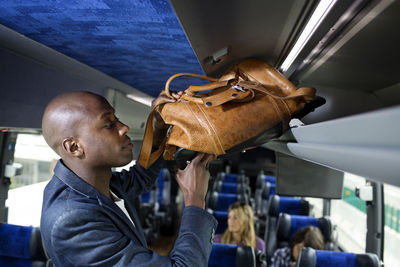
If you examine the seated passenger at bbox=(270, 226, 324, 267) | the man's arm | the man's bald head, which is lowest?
the seated passenger at bbox=(270, 226, 324, 267)

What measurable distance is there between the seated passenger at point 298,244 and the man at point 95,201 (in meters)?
2.41

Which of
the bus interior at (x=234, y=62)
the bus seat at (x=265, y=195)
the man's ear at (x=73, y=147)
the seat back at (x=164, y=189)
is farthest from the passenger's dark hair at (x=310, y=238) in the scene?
the seat back at (x=164, y=189)

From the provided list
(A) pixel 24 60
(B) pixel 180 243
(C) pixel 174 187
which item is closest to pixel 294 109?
(B) pixel 180 243

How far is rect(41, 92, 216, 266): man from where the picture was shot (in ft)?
3.16

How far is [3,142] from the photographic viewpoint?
8.08ft

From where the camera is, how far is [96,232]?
97 cm

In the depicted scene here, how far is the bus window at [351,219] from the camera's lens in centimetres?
401

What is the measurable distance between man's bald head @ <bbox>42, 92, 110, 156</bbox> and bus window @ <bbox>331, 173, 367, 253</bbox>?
3.52 m

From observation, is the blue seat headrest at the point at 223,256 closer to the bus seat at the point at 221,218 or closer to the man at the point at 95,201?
the man at the point at 95,201

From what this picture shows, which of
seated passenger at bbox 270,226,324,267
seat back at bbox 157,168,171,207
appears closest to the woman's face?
seated passenger at bbox 270,226,324,267

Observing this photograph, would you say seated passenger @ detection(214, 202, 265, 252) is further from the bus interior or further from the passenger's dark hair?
the bus interior

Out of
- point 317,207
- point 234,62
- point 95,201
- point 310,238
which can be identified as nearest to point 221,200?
point 310,238

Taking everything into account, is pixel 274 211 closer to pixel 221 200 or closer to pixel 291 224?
pixel 291 224

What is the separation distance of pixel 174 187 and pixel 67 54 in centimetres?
702
